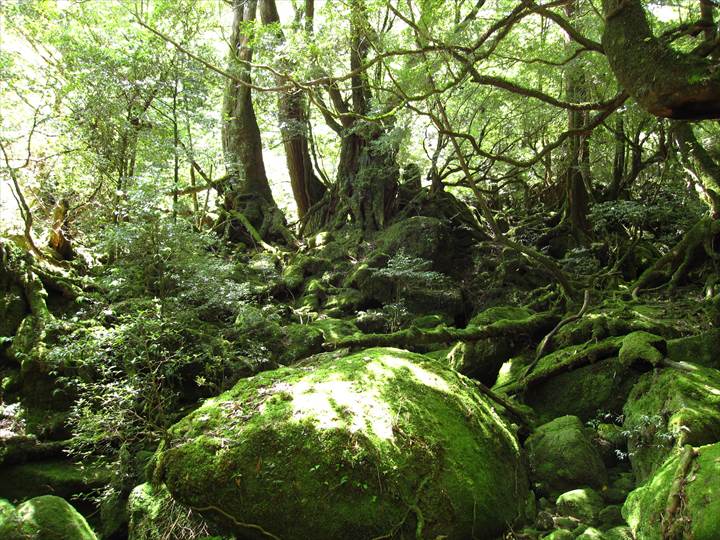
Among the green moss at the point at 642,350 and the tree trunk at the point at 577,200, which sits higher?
the tree trunk at the point at 577,200

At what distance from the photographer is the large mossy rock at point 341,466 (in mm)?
2900

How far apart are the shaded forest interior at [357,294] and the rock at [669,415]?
0.08 feet

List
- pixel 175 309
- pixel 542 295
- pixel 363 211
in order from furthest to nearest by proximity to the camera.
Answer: pixel 363 211, pixel 542 295, pixel 175 309

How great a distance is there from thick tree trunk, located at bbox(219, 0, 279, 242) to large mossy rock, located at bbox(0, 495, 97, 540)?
9.93m

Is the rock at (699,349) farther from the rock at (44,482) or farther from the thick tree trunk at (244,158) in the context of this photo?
the thick tree trunk at (244,158)

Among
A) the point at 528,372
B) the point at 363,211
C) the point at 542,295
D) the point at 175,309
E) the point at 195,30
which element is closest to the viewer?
the point at 528,372

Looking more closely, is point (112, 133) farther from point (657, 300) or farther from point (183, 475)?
point (657, 300)

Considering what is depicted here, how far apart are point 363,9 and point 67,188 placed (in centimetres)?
639

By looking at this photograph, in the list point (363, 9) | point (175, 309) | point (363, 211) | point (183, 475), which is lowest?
point (183, 475)

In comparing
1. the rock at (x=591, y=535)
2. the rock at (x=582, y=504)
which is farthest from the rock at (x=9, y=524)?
the rock at (x=582, y=504)

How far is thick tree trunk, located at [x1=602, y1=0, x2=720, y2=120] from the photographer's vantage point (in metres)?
2.90

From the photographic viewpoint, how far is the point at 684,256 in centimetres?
696

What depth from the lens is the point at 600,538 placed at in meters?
2.84

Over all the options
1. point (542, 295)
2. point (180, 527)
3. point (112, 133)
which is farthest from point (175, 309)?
point (542, 295)
